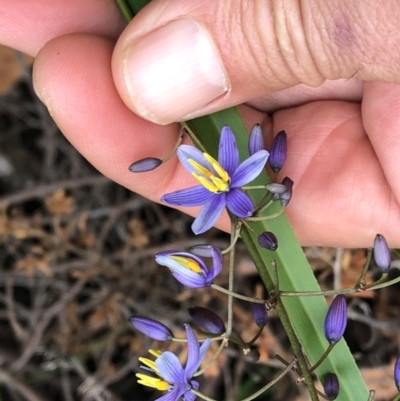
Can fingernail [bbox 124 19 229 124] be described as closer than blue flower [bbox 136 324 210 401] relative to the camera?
No

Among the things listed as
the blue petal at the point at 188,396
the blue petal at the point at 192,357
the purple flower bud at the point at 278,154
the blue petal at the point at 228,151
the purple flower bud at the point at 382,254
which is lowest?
the blue petal at the point at 188,396

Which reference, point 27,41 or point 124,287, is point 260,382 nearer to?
point 124,287

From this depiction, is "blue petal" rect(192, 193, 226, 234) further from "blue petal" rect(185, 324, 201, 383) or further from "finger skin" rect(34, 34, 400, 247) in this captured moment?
"finger skin" rect(34, 34, 400, 247)

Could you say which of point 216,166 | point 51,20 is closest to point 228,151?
point 216,166

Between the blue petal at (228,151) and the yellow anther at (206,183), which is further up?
the blue petal at (228,151)

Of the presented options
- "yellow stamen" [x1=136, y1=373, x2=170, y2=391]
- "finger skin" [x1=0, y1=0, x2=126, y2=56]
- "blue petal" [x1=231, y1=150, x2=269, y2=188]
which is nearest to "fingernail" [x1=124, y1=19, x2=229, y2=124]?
A: "blue petal" [x1=231, y1=150, x2=269, y2=188]

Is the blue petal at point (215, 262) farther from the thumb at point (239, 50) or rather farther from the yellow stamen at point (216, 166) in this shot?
the thumb at point (239, 50)

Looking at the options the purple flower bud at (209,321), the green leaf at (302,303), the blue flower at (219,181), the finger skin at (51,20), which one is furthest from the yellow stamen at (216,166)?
the finger skin at (51,20)
